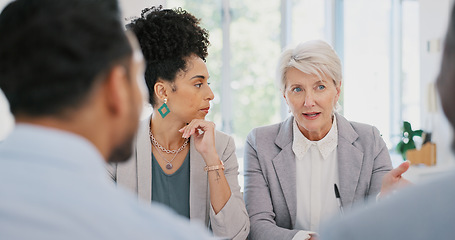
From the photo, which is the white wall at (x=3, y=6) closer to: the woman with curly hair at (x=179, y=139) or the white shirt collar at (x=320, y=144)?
the woman with curly hair at (x=179, y=139)

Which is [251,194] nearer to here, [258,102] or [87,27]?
[87,27]

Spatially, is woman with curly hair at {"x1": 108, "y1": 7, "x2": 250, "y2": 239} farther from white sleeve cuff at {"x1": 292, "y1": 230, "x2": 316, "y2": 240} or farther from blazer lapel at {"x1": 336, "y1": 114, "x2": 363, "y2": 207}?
blazer lapel at {"x1": 336, "y1": 114, "x2": 363, "y2": 207}

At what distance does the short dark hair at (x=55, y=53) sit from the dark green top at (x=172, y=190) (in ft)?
4.16

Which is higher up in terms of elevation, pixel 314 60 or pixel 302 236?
pixel 314 60

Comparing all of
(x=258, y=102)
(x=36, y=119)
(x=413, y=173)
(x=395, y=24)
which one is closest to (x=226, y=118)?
(x=258, y=102)

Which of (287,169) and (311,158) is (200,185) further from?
(311,158)

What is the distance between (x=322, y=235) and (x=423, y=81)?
488 cm

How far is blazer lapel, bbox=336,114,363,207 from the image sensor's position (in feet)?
6.84

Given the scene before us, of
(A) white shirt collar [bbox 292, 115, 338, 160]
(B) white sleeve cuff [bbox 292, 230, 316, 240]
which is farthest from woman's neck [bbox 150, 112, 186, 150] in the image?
(B) white sleeve cuff [bbox 292, 230, 316, 240]

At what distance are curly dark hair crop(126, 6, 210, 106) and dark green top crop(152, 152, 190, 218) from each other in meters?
0.36

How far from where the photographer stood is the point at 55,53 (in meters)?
0.73

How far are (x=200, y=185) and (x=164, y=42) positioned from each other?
2.07ft

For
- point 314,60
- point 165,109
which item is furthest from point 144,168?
point 314,60

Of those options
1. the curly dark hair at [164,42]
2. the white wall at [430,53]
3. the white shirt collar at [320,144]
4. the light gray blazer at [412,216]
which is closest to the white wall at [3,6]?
the curly dark hair at [164,42]
